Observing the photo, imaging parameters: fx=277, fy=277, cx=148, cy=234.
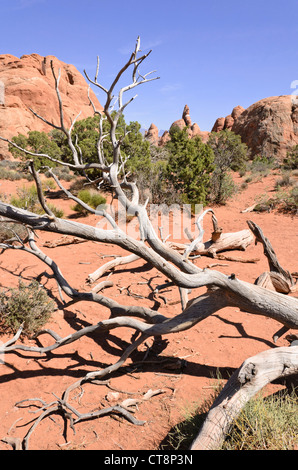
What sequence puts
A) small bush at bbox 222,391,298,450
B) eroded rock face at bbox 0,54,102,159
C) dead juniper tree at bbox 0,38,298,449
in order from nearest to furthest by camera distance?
1. small bush at bbox 222,391,298,450
2. dead juniper tree at bbox 0,38,298,449
3. eroded rock face at bbox 0,54,102,159

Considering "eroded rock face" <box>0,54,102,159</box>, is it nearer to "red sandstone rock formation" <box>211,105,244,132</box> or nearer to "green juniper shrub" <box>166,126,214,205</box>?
"green juniper shrub" <box>166,126,214,205</box>

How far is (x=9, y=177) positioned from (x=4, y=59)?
43740 mm

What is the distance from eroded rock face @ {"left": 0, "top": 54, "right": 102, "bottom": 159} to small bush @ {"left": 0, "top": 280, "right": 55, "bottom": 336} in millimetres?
30262

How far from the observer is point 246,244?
306 inches

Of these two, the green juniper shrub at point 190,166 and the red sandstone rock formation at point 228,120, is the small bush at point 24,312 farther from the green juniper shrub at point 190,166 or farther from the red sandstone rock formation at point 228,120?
the red sandstone rock formation at point 228,120

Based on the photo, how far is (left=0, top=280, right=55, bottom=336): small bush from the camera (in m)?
3.89

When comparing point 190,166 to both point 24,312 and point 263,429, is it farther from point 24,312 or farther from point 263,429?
point 263,429

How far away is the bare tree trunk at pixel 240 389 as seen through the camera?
2.02 metres

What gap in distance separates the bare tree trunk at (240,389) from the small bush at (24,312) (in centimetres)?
276

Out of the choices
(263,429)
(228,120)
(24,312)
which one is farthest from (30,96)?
(263,429)

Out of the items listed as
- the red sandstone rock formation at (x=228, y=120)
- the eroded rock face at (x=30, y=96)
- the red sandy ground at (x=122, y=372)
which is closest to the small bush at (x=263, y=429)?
the red sandy ground at (x=122, y=372)

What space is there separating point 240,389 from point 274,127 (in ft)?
124

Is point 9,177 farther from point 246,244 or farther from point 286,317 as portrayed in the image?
point 286,317

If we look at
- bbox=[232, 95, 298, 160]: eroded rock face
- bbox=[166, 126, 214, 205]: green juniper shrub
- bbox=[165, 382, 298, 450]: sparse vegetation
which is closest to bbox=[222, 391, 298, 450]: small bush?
bbox=[165, 382, 298, 450]: sparse vegetation
